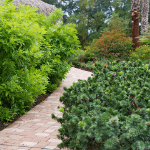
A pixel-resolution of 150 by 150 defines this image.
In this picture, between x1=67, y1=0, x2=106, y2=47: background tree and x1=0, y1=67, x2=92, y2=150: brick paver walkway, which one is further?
x1=67, y1=0, x2=106, y2=47: background tree

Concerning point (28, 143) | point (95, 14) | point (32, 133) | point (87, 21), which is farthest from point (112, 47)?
point (95, 14)

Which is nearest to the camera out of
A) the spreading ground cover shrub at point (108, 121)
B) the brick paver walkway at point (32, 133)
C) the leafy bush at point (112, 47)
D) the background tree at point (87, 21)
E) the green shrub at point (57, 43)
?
the spreading ground cover shrub at point (108, 121)

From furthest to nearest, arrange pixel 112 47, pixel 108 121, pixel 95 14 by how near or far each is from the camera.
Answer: pixel 95 14 → pixel 112 47 → pixel 108 121

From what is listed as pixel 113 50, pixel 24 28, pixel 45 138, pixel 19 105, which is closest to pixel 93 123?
pixel 45 138

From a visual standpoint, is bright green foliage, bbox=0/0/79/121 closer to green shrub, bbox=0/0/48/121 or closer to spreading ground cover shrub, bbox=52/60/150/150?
green shrub, bbox=0/0/48/121

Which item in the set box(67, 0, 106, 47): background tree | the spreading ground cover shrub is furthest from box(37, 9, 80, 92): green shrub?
box(67, 0, 106, 47): background tree

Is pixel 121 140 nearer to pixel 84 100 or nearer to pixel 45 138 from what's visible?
pixel 84 100

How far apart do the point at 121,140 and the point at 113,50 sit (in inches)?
495

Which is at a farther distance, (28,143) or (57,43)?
(57,43)

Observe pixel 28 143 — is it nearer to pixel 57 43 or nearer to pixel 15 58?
pixel 15 58

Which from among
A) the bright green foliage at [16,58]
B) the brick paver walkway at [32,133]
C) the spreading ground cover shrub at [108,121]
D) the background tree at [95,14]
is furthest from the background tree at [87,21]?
the spreading ground cover shrub at [108,121]

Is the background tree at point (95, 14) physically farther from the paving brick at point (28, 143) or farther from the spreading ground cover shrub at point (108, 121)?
the spreading ground cover shrub at point (108, 121)

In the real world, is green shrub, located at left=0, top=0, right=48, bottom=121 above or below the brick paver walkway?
above

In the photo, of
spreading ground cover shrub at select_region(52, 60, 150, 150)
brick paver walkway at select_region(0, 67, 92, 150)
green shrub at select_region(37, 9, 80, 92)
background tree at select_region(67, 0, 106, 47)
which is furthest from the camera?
background tree at select_region(67, 0, 106, 47)
